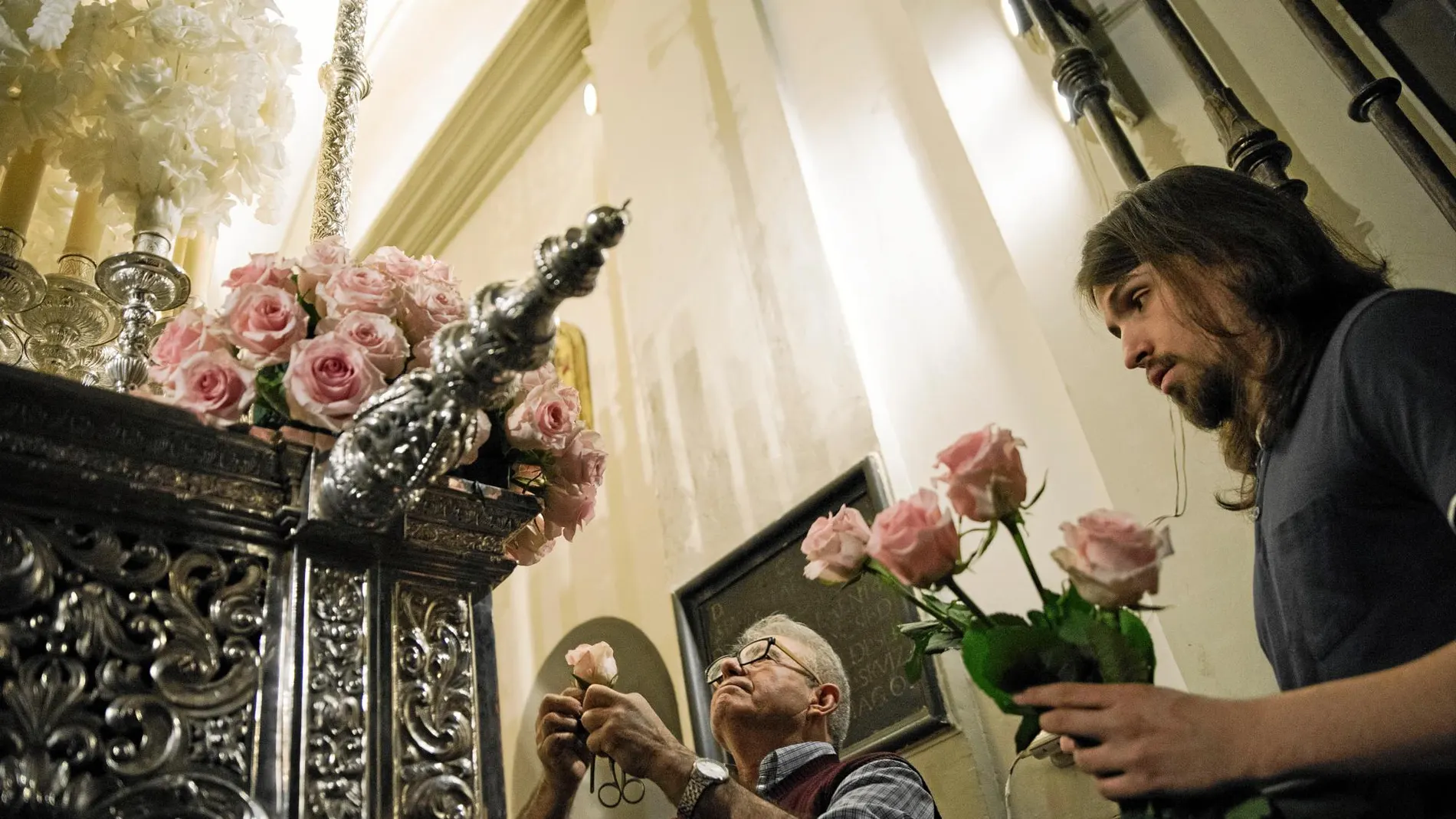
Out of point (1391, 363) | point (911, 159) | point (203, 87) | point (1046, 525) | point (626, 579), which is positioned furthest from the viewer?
point (626, 579)

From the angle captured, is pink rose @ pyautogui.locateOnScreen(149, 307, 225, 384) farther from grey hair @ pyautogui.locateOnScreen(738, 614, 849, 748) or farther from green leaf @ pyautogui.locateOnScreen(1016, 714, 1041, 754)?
grey hair @ pyautogui.locateOnScreen(738, 614, 849, 748)

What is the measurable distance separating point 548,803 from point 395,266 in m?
0.90

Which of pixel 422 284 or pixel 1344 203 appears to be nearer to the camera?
pixel 422 284

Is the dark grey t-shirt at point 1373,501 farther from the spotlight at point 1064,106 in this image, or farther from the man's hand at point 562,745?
the spotlight at point 1064,106

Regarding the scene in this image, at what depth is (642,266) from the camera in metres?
3.78

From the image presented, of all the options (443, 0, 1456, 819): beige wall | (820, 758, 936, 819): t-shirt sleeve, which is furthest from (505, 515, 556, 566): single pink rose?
(443, 0, 1456, 819): beige wall

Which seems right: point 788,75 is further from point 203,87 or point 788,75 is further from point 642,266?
point 203,87

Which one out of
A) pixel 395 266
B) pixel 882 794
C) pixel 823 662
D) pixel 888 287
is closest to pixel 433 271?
pixel 395 266

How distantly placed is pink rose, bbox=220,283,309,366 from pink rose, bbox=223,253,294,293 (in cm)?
3

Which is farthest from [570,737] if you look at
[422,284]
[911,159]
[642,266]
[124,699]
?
[642,266]

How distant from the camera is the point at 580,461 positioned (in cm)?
106

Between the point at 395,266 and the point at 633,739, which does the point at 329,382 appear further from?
the point at 633,739

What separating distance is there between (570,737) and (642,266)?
2.41 metres

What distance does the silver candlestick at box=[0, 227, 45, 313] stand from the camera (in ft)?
4.20
